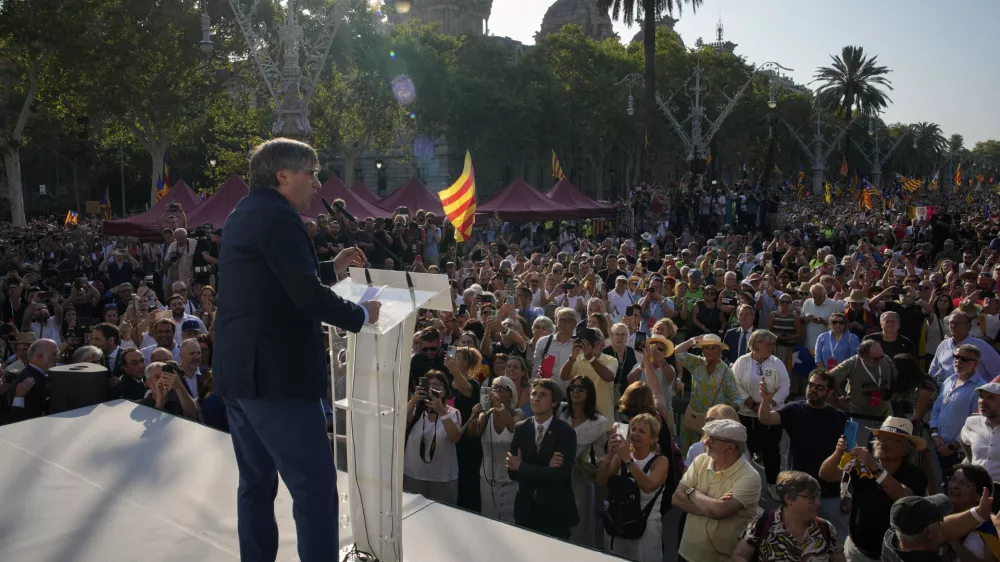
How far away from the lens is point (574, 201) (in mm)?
27406

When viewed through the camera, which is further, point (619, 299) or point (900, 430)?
point (619, 299)

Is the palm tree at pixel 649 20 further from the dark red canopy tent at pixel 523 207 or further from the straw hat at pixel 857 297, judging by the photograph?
the straw hat at pixel 857 297

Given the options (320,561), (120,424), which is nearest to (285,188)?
(320,561)

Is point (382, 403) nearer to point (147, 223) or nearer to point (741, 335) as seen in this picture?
point (741, 335)

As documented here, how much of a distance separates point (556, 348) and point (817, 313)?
3.72 meters

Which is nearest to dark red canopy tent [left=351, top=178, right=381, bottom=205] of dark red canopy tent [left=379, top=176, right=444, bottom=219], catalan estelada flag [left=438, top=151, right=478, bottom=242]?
dark red canopy tent [left=379, top=176, right=444, bottom=219]

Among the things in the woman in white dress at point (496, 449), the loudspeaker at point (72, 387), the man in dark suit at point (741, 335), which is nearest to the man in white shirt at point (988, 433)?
the man in dark suit at point (741, 335)

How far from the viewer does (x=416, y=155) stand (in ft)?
192

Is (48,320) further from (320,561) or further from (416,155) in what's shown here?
(416,155)

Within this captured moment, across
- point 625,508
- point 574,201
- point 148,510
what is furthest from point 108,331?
point 574,201

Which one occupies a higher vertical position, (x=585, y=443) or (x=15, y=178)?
(x=15, y=178)

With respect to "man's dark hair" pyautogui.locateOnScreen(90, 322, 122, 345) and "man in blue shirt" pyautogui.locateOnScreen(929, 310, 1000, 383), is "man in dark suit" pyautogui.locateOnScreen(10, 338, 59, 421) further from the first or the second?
"man in blue shirt" pyautogui.locateOnScreen(929, 310, 1000, 383)

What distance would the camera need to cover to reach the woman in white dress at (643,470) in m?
5.32

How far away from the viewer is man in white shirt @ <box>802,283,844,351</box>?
9.82 m
